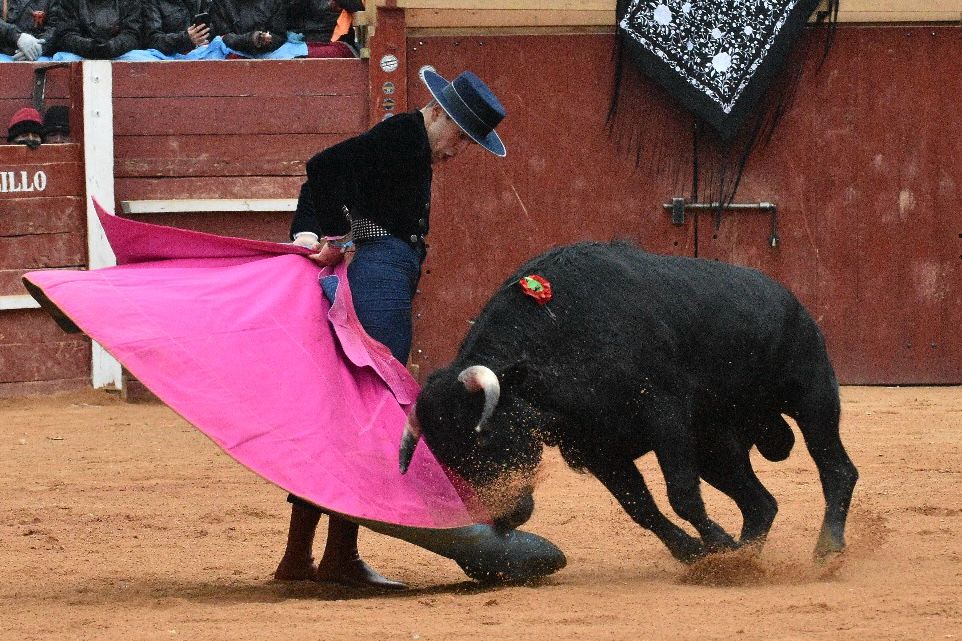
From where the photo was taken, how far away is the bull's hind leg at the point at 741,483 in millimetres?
4895

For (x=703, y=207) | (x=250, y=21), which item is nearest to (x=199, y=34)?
(x=250, y=21)

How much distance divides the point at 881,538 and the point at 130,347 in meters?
2.43

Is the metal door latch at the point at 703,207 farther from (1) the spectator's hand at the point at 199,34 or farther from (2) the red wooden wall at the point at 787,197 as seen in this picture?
(1) the spectator's hand at the point at 199,34

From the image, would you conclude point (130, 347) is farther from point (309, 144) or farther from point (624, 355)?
point (309, 144)

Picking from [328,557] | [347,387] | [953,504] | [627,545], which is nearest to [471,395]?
[347,387]

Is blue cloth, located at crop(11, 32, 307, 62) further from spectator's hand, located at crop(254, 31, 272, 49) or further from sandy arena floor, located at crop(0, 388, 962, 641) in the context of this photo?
sandy arena floor, located at crop(0, 388, 962, 641)

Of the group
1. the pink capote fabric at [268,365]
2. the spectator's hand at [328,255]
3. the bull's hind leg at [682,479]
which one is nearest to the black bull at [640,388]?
the bull's hind leg at [682,479]

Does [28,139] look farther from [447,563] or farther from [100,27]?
[447,563]

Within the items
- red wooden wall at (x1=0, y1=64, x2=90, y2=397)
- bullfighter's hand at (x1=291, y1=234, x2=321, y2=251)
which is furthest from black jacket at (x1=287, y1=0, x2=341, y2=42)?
bullfighter's hand at (x1=291, y1=234, x2=321, y2=251)

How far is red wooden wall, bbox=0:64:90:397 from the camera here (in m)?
9.25

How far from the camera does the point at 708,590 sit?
4.19 metres

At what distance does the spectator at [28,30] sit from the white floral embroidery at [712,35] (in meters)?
3.58

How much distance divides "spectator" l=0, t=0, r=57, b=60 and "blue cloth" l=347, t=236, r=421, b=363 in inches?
223

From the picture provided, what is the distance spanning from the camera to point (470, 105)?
14.6ft
